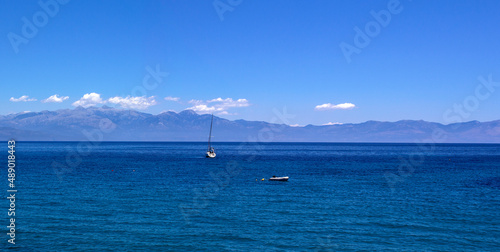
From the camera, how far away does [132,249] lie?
33.6 metres

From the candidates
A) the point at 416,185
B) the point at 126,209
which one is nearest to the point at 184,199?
the point at 126,209

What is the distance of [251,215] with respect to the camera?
150ft

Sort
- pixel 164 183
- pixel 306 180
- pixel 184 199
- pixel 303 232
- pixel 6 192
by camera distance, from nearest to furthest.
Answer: pixel 303 232 < pixel 184 199 < pixel 6 192 < pixel 164 183 < pixel 306 180

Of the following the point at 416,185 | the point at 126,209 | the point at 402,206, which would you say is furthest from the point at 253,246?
the point at 416,185

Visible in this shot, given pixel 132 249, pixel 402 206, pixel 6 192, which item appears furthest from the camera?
pixel 6 192

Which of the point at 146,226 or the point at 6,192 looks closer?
the point at 146,226

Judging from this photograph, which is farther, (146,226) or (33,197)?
(33,197)

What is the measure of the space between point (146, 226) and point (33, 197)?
1011 inches

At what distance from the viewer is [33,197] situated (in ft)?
184

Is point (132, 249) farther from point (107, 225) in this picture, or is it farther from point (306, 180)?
point (306, 180)

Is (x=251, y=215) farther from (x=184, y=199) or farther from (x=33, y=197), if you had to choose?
(x=33, y=197)

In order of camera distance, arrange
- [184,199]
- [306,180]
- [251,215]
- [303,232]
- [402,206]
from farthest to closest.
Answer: [306,180] → [184,199] → [402,206] → [251,215] → [303,232]

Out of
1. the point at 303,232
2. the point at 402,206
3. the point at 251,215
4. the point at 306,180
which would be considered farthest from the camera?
the point at 306,180

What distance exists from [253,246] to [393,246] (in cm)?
1242
